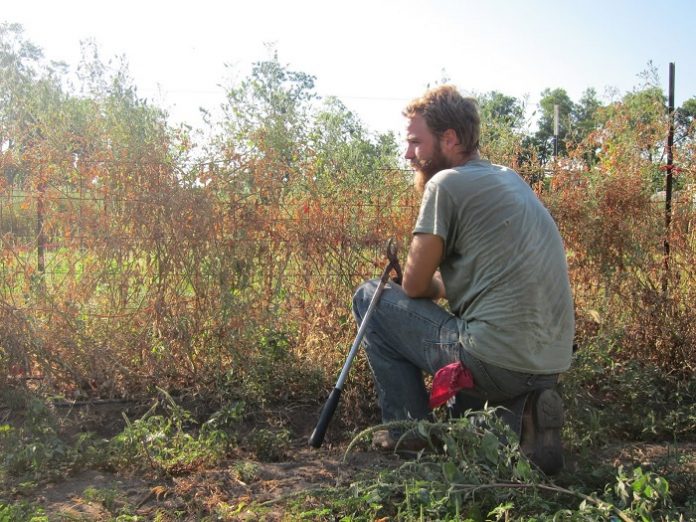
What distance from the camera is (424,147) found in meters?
3.19

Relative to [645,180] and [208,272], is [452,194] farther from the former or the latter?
[645,180]

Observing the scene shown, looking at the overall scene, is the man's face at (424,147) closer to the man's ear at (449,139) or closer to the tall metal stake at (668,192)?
the man's ear at (449,139)

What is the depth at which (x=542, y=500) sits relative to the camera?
8.44 ft

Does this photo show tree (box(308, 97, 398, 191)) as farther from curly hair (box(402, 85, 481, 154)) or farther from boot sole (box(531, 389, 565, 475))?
boot sole (box(531, 389, 565, 475))

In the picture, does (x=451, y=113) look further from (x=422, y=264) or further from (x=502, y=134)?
(x=502, y=134)

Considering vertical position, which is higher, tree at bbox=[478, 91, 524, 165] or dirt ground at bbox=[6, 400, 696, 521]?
tree at bbox=[478, 91, 524, 165]

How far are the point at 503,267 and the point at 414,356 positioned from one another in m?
0.57

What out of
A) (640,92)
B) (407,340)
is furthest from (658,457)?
(640,92)

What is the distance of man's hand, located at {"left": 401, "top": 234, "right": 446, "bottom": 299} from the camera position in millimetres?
2949

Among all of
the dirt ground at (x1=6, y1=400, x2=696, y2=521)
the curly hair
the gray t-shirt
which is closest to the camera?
the dirt ground at (x1=6, y1=400, x2=696, y2=521)

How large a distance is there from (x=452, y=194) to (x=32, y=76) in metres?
2.54

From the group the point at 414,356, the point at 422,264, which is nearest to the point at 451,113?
the point at 422,264

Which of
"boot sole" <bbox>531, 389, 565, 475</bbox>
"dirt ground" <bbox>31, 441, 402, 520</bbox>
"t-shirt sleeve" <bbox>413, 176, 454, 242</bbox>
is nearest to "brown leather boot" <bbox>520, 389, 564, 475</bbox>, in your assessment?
"boot sole" <bbox>531, 389, 565, 475</bbox>

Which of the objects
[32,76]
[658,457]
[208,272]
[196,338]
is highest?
[32,76]
